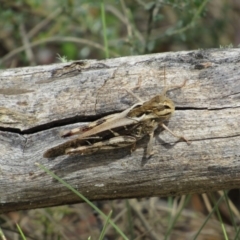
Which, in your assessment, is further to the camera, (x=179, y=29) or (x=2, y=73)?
(x=179, y=29)

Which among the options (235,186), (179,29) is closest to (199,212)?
(179,29)

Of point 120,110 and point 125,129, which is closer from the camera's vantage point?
point 125,129

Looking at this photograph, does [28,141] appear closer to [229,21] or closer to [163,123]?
[163,123]

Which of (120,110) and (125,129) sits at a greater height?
(120,110)
